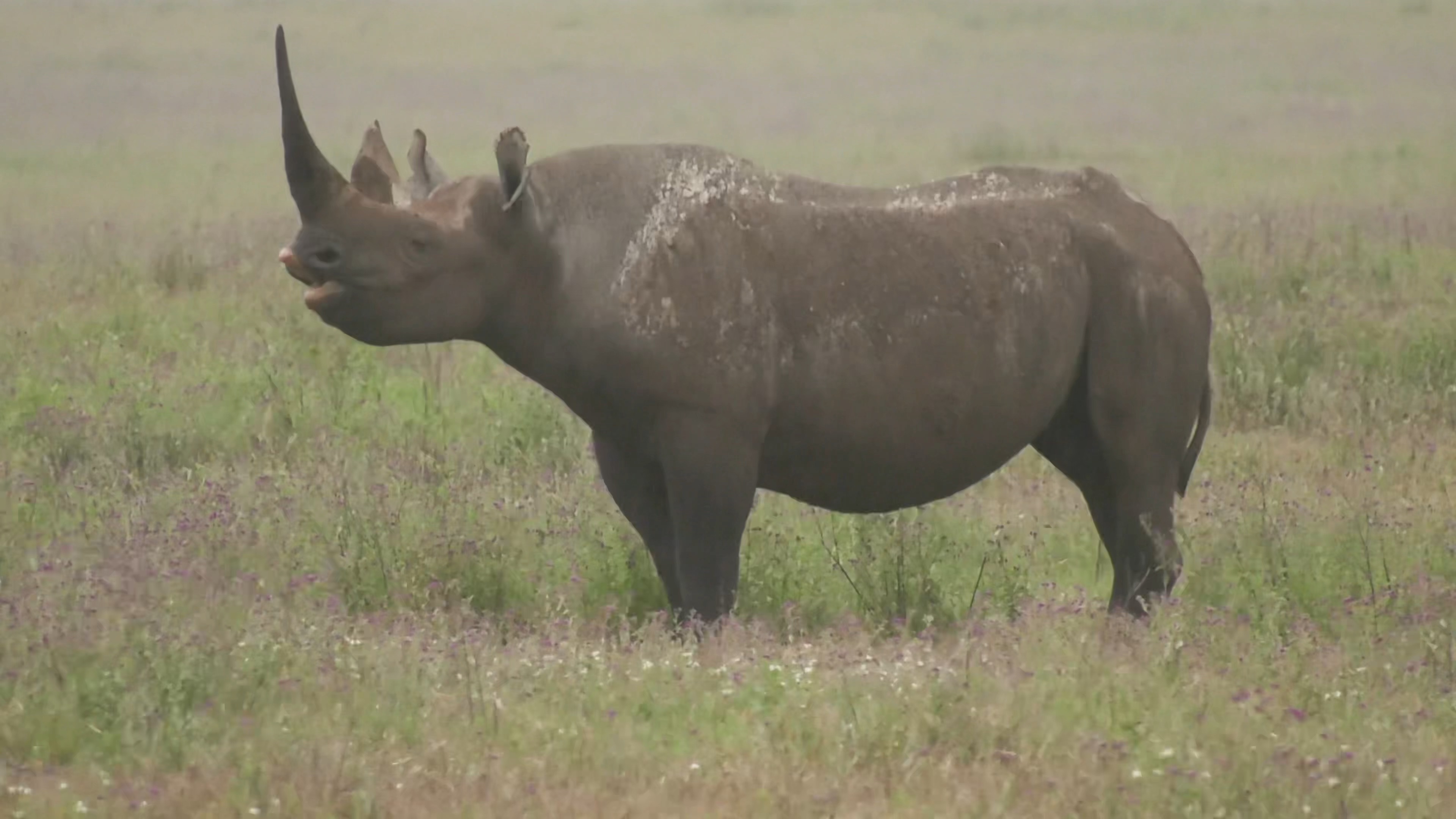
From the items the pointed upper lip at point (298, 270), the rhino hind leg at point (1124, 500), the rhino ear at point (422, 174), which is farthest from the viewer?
the rhino hind leg at point (1124, 500)

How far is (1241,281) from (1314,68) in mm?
37915

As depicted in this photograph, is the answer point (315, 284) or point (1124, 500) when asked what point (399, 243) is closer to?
point (315, 284)

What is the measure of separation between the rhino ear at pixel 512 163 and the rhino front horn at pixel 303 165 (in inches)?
19.2

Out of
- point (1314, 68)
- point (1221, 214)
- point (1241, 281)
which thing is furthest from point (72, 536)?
point (1314, 68)

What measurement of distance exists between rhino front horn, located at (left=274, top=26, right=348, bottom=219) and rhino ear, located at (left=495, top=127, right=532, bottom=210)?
487 mm

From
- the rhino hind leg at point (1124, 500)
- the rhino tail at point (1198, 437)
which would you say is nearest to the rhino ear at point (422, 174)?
the rhino hind leg at point (1124, 500)

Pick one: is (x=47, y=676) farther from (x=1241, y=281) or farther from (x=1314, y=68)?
(x=1314, y=68)

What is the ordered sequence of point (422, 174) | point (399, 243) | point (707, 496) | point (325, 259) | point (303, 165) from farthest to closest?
1. point (422, 174)
2. point (707, 496)
3. point (399, 243)
4. point (325, 259)
5. point (303, 165)

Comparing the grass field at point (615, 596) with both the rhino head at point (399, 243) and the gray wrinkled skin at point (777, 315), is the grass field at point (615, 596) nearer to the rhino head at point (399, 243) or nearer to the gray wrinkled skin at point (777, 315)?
the gray wrinkled skin at point (777, 315)

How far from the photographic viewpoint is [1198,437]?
7.74 m

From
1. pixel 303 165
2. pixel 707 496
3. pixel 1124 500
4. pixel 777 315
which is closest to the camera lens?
pixel 303 165

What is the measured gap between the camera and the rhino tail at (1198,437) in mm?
7742

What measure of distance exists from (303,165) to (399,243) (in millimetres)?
402

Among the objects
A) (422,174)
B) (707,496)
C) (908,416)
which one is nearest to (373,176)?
(422,174)
